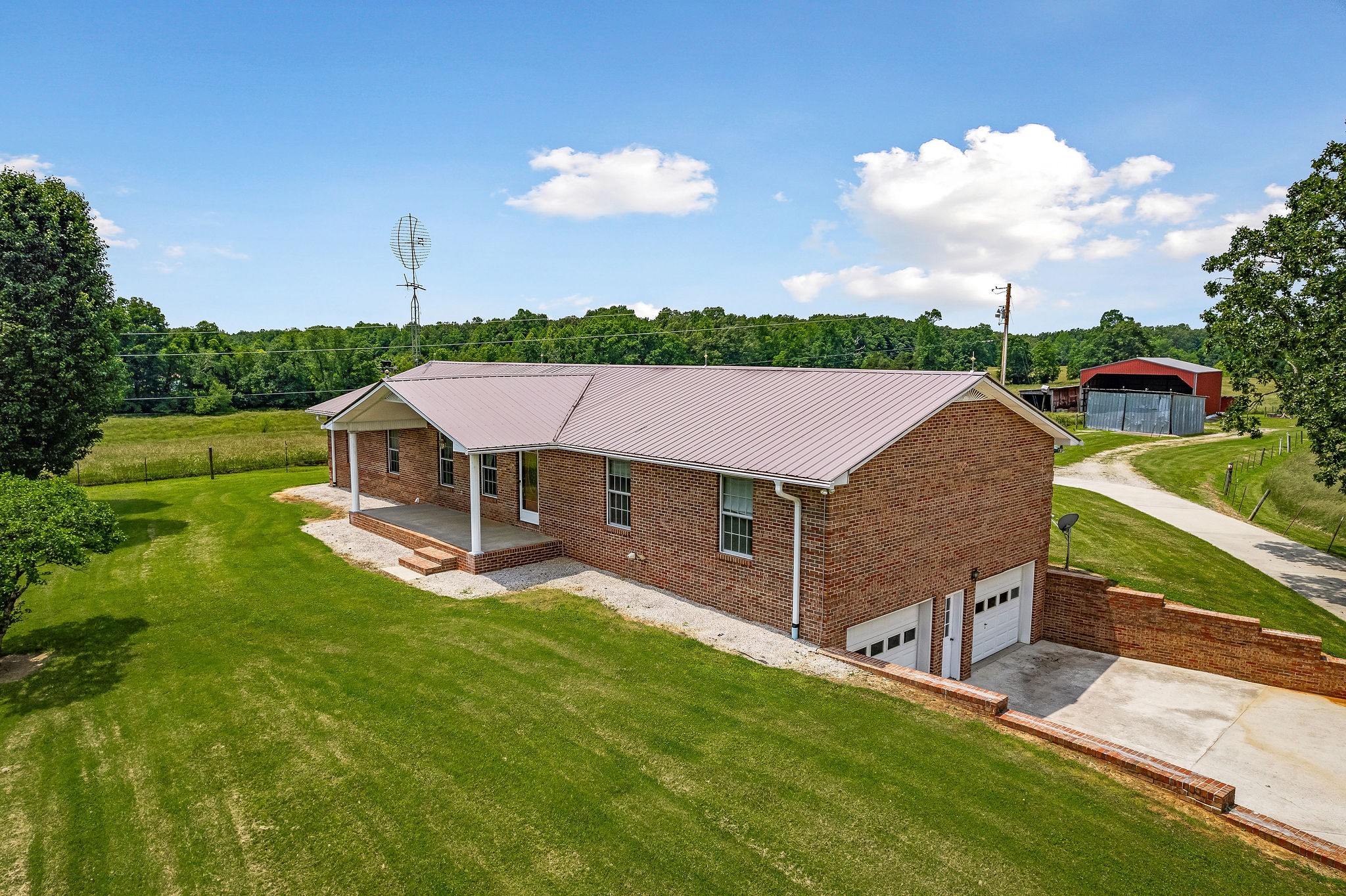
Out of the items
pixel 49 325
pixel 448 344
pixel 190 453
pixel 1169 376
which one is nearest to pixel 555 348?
pixel 448 344

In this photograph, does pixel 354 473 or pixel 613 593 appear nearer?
pixel 613 593

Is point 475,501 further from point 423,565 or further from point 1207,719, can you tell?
point 1207,719

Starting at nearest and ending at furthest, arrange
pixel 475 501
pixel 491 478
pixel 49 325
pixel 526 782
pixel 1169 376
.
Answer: pixel 526 782 → pixel 475 501 → pixel 49 325 → pixel 491 478 → pixel 1169 376

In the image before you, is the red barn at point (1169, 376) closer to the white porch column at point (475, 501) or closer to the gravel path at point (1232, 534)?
the gravel path at point (1232, 534)

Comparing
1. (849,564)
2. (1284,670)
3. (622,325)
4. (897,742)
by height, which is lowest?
(1284,670)

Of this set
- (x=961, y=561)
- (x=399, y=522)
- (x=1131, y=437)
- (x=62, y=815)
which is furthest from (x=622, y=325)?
(x=62, y=815)

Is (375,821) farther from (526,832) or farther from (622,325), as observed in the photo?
(622,325)

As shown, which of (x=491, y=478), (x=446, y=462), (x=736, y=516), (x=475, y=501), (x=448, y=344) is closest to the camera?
(x=736, y=516)
